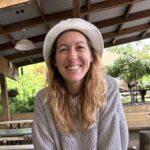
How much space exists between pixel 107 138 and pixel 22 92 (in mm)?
10280

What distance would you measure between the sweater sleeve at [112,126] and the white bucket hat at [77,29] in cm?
21

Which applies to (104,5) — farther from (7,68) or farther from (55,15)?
(7,68)

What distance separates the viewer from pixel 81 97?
1211mm

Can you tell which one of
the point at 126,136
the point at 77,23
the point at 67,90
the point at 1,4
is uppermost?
the point at 1,4

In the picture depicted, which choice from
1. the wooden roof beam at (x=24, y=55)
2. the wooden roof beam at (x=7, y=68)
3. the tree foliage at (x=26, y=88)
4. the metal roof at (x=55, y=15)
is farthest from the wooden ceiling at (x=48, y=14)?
the tree foliage at (x=26, y=88)

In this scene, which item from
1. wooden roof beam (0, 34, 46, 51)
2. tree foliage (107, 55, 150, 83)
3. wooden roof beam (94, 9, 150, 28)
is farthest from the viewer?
tree foliage (107, 55, 150, 83)

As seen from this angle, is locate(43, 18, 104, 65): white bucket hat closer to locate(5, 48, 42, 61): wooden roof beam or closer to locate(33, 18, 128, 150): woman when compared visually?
locate(33, 18, 128, 150): woman

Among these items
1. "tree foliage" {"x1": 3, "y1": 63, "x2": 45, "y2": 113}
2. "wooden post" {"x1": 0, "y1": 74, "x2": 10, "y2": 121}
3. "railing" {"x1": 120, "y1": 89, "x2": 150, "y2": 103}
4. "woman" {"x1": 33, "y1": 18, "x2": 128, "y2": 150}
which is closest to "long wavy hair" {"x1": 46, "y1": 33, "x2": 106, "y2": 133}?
"woman" {"x1": 33, "y1": 18, "x2": 128, "y2": 150}

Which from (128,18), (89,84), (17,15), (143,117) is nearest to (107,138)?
(89,84)

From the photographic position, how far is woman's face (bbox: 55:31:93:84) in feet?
3.70

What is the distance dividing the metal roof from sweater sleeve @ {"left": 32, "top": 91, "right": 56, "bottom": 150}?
97.6 inches

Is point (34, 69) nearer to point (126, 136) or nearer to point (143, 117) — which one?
point (143, 117)

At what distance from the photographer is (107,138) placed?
115 centimetres

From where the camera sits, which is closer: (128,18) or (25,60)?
(128,18)
